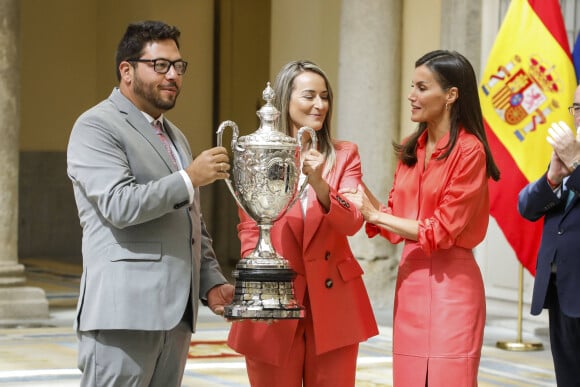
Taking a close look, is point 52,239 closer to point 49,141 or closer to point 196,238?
point 49,141

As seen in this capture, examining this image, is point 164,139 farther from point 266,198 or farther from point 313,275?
point 313,275

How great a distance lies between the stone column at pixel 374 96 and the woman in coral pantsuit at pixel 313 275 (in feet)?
22.5

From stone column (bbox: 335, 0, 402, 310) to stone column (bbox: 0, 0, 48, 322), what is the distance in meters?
3.08

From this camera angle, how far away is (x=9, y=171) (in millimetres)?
10859

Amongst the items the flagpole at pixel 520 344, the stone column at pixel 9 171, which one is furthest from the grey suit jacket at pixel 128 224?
the stone column at pixel 9 171

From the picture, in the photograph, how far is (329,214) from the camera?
4590 mm

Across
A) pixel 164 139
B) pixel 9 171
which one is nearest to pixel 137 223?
A: pixel 164 139

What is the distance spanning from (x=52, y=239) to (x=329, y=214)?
14.5 meters

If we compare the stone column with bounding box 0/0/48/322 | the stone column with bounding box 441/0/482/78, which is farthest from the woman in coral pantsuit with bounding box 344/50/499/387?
the stone column with bounding box 0/0/48/322

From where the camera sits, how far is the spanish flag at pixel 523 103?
8875 millimetres

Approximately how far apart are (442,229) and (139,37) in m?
1.35

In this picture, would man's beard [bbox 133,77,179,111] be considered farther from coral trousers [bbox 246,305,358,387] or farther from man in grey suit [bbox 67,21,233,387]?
coral trousers [bbox 246,305,358,387]

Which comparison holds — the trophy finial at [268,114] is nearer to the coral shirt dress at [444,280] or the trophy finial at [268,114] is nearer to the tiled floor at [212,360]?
the coral shirt dress at [444,280]

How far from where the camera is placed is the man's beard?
429 centimetres
